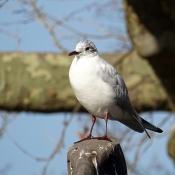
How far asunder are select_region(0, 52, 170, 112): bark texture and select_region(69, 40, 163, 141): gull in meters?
2.28

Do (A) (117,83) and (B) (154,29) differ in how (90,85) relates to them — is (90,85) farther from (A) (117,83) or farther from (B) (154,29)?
(B) (154,29)

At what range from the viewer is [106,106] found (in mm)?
2734

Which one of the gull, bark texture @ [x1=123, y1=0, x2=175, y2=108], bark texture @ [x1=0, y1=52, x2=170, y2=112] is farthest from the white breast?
bark texture @ [x1=0, y1=52, x2=170, y2=112]

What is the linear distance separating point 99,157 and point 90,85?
16.6 inches

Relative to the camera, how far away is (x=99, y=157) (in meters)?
2.28

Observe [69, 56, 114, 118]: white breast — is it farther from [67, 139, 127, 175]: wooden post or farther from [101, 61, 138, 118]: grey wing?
[67, 139, 127, 175]: wooden post

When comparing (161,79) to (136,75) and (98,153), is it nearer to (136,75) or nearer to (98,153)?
(136,75)

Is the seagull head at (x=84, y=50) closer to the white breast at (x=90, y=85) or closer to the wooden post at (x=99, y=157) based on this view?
the white breast at (x=90, y=85)

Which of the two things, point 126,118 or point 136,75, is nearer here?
point 126,118

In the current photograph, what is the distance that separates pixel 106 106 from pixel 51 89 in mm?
2414

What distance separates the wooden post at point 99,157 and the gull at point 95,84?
0.17m

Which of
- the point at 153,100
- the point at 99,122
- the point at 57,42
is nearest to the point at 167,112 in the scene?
the point at 153,100

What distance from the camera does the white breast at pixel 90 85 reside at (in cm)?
262

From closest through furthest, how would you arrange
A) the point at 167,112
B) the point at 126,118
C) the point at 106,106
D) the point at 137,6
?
the point at 106,106, the point at 126,118, the point at 137,6, the point at 167,112
